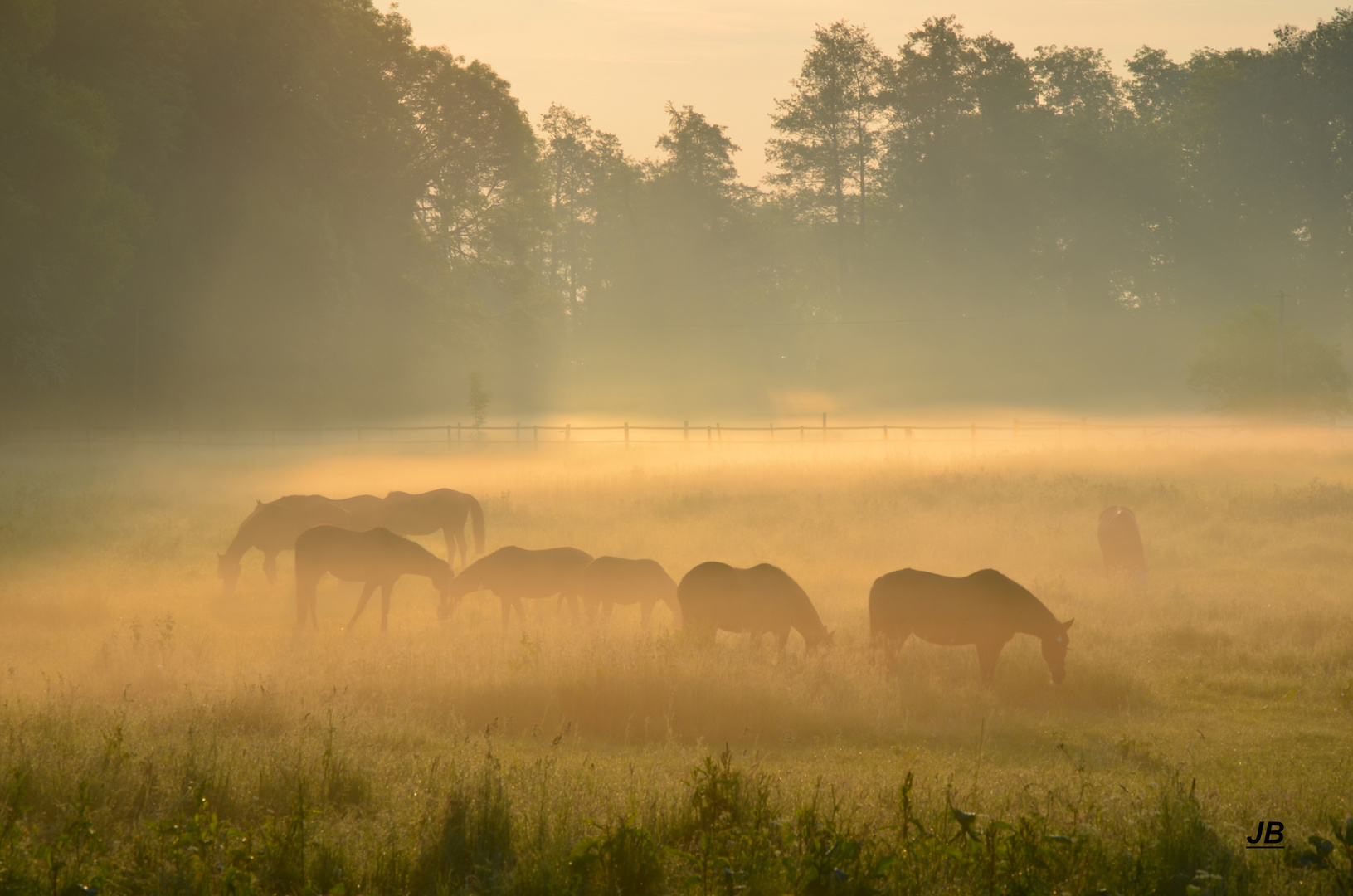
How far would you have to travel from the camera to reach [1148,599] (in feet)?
46.8

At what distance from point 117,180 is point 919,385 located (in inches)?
2041

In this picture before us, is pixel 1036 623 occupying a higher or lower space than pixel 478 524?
lower

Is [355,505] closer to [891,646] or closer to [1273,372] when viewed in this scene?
[891,646]

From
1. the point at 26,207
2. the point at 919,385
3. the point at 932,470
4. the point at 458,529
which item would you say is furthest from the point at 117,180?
the point at 919,385

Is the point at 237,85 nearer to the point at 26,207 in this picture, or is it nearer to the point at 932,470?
the point at 26,207

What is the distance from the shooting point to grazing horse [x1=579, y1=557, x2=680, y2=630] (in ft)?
41.3

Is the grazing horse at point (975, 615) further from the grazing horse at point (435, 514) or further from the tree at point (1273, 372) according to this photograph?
the tree at point (1273, 372)

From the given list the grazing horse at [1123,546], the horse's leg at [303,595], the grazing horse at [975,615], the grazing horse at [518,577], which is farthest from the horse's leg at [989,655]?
the horse's leg at [303,595]

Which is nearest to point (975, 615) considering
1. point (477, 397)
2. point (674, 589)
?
point (674, 589)

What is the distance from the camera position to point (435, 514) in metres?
17.6

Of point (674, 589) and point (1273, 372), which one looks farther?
point (1273, 372)

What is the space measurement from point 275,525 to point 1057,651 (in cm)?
1138
